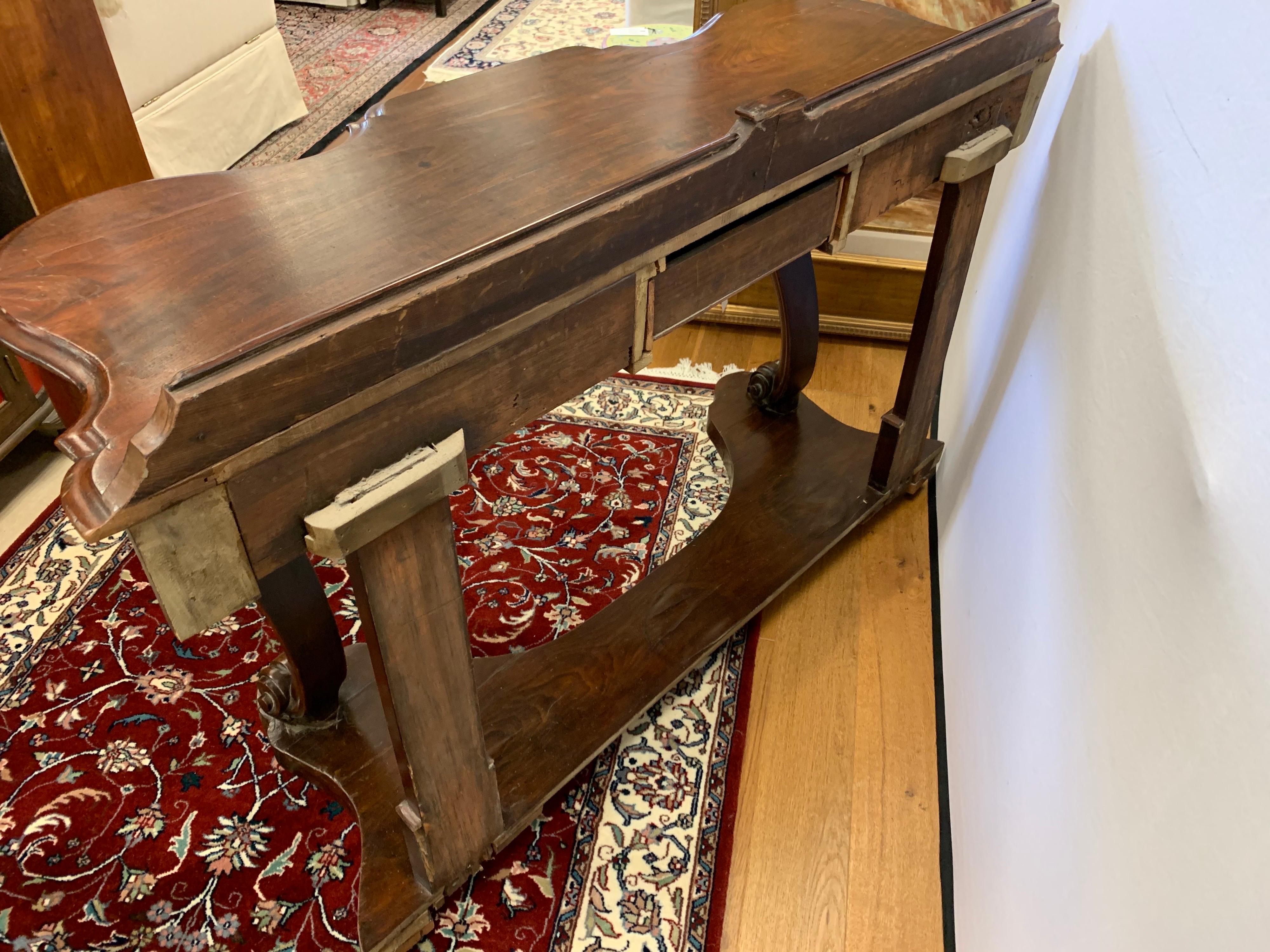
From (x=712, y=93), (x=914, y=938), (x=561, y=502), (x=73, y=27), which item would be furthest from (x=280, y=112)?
(x=914, y=938)

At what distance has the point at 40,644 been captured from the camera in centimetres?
172

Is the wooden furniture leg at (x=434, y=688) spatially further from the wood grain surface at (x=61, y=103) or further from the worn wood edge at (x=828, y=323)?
the worn wood edge at (x=828, y=323)

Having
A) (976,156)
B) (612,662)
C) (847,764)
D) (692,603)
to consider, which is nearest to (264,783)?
(612,662)

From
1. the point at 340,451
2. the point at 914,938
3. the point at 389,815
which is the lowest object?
the point at 914,938

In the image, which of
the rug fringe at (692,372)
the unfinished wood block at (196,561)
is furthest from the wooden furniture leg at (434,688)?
the rug fringe at (692,372)

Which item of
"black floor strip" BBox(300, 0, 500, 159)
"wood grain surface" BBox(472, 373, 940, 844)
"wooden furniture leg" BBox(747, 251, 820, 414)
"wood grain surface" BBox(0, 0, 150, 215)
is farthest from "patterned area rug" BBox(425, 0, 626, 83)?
"wood grain surface" BBox(472, 373, 940, 844)

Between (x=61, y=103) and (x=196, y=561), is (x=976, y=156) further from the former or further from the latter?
(x=61, y=103)

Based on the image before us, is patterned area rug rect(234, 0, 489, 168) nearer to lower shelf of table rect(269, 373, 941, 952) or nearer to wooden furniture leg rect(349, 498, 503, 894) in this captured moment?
lower shelf of table rect(269, 373, 941, 952)

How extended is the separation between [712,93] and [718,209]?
12.6 inches

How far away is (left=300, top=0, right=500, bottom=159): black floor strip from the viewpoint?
136 inches

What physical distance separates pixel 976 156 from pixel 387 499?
1122 mm

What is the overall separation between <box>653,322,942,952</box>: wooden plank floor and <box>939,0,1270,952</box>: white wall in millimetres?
81

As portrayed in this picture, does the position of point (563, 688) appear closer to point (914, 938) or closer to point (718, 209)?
point (914, 938)

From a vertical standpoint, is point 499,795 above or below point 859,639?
above
